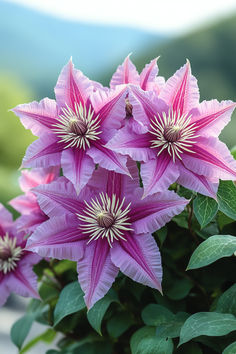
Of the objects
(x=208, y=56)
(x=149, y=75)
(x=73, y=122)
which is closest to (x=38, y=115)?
(x=73, y=122)

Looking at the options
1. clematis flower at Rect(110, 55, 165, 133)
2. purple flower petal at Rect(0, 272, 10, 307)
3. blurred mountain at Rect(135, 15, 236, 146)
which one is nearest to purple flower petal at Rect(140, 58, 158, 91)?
clematis flower at Rect(110, 55, 165, 133)

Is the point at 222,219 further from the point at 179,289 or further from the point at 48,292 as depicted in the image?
the point at 48,292

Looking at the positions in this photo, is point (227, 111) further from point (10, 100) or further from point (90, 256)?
point (10, 100)

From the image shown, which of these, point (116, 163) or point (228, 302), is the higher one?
point (116, 163)

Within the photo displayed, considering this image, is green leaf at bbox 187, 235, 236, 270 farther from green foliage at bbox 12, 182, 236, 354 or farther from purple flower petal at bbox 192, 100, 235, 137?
purple flower petal at bbox 192, 100, 235, 137

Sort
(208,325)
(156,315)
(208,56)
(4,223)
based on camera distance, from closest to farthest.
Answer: (208,325) < (156,315) < (4,223) < (208,56)

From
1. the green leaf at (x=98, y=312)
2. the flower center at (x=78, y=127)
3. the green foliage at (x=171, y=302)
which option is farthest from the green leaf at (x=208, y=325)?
the flower center at (x=78, y=127)

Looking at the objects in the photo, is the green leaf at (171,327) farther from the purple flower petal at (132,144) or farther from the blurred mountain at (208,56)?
the blurred mountain at (208,56)
